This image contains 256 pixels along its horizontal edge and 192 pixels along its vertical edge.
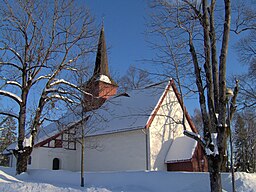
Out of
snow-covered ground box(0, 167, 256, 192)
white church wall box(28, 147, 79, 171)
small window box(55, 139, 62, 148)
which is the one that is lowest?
snow-covered ground box(0, 167, 256, 192)

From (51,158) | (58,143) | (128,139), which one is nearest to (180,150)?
(128,139)

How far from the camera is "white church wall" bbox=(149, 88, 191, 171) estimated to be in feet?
72.2

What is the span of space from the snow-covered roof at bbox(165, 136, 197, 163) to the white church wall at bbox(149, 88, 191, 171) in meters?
0.39

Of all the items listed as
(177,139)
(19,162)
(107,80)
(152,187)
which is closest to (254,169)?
(177,139)

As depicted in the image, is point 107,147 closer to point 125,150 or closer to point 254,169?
point 125,150

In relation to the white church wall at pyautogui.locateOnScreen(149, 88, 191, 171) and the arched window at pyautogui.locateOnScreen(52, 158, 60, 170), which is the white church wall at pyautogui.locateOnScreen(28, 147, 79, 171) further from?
the white church wall at pyautogui.locateOnScreen(149, 88, 191, 171)

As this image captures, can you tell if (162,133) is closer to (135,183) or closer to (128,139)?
(128,139)

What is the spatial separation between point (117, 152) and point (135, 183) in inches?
325

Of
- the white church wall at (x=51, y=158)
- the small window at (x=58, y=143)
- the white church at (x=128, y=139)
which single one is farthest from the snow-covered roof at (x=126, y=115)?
the white church wall at (x=51, y=158)

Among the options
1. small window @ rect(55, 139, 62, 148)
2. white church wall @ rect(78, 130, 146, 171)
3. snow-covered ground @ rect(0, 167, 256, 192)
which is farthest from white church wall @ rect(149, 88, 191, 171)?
small window @ rect(55, 139, 62, 148)

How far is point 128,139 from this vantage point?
23.0 metres

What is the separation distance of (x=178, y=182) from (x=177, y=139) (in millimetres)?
9732

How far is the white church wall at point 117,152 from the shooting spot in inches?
873

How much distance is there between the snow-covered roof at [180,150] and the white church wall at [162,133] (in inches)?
15.5
